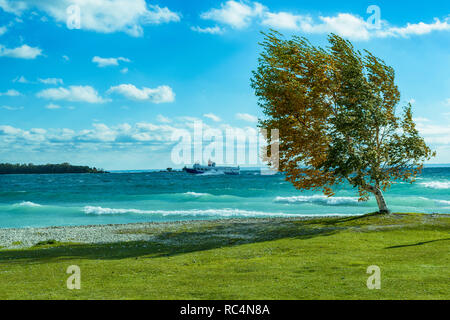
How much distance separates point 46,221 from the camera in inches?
1722

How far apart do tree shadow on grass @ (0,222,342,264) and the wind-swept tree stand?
14.8 feet

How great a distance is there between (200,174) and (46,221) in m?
136

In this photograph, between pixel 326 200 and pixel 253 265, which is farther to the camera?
pixel 326 200

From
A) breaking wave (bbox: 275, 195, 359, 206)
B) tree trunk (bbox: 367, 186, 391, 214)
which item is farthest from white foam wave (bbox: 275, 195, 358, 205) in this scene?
tree trunk (bbox: 367, 186, 391, 214)

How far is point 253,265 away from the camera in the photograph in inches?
540

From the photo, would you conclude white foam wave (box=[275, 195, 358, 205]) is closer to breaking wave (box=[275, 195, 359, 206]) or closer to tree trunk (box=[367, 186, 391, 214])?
breaking wave (box=[275, 195, 359, 206])

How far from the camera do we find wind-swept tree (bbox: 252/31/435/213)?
81.8 feet

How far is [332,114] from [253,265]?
15761mm

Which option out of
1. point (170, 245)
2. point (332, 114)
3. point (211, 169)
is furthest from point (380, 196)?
point (211, 169)

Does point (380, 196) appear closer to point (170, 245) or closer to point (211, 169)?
point (170, 245)

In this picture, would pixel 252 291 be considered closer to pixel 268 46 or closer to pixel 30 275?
pixel 30 275

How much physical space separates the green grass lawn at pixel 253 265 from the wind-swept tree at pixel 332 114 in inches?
157

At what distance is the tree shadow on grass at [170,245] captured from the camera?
17.8 metres
